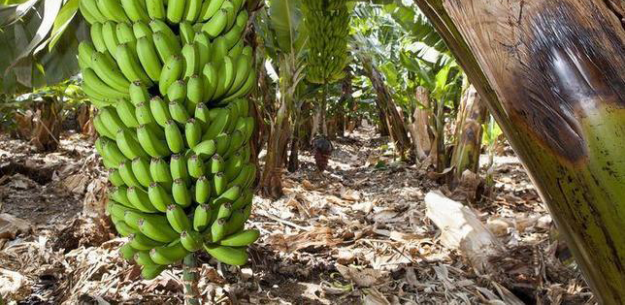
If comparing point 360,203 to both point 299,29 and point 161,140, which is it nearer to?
point 299,29

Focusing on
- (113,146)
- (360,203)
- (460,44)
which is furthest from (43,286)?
(360,203)

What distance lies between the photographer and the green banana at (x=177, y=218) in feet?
3.42

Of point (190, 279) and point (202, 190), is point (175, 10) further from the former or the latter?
point (190, 279)

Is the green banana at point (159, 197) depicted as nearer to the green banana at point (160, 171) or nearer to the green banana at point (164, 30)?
the green banana at point (160, 171)

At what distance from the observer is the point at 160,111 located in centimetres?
104

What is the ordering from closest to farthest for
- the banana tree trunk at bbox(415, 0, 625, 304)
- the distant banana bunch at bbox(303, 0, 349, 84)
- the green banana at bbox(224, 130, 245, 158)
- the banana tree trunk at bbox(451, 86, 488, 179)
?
1. the banana tree trunk at bbox(415, 0, 625, 304)
2. the green banana at bbox(224, 130, 245, 158)
3. the distant banana bunch at bbox(303, 0, 349, 84)
4. the banana tree trunk at bbox(451, 86, 488, 179)

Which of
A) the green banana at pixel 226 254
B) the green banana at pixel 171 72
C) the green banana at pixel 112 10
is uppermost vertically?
the green banana at pixel 112 10

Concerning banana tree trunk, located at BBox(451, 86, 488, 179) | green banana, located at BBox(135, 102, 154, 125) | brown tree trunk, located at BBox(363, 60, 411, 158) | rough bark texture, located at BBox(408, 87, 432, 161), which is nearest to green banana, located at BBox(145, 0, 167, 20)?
green banana, located at BBox(135, 102, 154, 125)

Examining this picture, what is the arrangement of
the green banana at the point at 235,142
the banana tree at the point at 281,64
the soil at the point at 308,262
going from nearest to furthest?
the green banana at the point at 235,142
the soil at the point at 308,262
the banana tree at the point at 281,64

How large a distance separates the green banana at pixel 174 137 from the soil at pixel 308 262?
2.28 feet

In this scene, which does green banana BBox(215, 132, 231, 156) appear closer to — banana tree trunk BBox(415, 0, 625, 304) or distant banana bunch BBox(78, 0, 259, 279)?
distant banana bunch BBox(78, 0, 259, 279)

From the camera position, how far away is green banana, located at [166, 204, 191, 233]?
104 cm

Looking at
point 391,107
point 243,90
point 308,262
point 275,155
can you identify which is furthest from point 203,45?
point 391,107

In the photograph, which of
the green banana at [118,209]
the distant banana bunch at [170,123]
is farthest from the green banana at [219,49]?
the green banana at [118,209]
